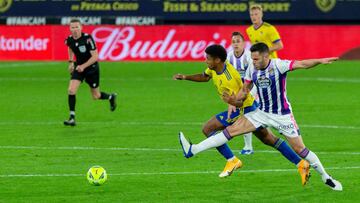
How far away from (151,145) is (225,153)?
3.73m

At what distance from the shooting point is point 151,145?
17.7m

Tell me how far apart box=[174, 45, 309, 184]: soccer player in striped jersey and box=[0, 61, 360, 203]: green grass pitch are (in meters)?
0.32

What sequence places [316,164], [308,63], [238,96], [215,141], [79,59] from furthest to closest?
[79,59] < [238,96] < [215,141] < [316,164] < [308,63]

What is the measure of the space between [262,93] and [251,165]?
7.81ft

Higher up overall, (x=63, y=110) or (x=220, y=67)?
(x=220, y=67)

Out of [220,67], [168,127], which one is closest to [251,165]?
[220,67]

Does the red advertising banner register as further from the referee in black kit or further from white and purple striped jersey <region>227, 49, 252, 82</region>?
white and purple striped jersey <region>227, 49, 252, 82</region>

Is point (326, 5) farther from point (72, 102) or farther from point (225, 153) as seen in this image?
point (225, 153)

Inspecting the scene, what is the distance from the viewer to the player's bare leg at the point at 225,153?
13812 mm

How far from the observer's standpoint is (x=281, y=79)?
13.0m

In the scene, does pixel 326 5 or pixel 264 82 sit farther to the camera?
pixel 326 5

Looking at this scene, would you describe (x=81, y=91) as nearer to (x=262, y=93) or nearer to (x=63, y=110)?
(x=63, y=110)

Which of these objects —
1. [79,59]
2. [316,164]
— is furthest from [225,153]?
[79,59]

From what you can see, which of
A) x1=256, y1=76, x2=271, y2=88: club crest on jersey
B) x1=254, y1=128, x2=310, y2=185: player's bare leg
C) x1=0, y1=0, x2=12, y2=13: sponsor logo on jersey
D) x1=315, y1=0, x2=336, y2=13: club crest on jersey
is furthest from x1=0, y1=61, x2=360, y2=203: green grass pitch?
x1=0, y1=0, x2=12, y2=13: sponsor logo on jersey
